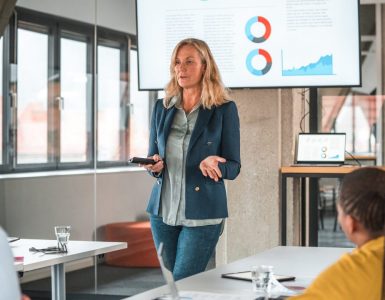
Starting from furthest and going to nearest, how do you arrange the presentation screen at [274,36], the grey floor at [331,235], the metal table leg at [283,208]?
the grey floor at [331,235] → the metal table leg at [283,208] → the presentation screen at [274,36]

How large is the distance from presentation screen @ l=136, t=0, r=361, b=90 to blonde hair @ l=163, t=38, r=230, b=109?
1.65m

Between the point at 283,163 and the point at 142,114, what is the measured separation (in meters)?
1.57

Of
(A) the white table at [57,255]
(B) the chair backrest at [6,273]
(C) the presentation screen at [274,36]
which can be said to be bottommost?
(A) the white table at [57,255]

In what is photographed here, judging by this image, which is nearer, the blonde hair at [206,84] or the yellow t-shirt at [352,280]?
the yellow t-shirt at [352,280]

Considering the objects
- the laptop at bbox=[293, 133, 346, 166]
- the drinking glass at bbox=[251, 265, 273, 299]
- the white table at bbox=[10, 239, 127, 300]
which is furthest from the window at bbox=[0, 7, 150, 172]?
the drinking glass at bbox=[251, 265, 273, 299]

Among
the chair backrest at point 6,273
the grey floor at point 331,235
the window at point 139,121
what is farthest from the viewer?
the grey floor at point 331,235

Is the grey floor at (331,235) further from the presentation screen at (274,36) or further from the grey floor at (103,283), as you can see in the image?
the presentation screen at (274,36)

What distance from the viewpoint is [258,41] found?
4.95 meters

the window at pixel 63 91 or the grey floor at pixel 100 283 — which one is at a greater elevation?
the window at pixel 63 91

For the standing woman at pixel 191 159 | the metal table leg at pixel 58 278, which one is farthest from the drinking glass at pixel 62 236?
the standing woman at pixel 191 159

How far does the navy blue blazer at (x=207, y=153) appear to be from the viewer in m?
3.20

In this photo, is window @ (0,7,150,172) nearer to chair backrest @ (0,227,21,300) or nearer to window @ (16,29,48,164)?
window @ (16,29,48,164)

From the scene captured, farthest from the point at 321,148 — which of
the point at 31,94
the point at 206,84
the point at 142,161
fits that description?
the point at 142,161

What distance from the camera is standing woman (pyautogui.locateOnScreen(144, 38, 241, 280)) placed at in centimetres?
316
